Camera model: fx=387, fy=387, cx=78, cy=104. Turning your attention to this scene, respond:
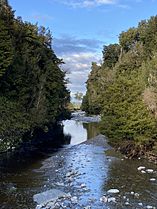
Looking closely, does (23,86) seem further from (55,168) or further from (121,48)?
(121,48)

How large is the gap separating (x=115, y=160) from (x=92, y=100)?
231 ft

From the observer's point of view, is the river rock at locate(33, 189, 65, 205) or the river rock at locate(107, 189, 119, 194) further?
the river rock at locate(107, 189, 119, 194)

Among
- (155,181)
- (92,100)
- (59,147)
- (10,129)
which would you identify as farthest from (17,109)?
(92,100)

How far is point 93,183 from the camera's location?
25.4 m

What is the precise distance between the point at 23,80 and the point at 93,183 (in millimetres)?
20338

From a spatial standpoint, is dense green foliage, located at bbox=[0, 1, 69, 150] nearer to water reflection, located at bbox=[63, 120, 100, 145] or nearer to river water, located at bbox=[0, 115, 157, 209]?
river water, located at bbox=[0, 115, 157, 209]

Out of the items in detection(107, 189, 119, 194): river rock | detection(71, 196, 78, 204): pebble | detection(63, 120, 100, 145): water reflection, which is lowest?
detection(71, 196, 78, 204): pebble

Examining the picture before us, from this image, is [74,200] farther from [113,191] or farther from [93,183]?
[93,183]

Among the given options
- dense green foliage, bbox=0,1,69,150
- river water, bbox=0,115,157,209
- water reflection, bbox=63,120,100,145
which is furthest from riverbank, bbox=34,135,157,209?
water reflection, bbox=63,120,100,145

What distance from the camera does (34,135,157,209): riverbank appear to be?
67.9ft

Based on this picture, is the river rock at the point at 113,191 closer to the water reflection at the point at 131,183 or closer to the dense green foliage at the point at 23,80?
the water reflection at the point at 131,183

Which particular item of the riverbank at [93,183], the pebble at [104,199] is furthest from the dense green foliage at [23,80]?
the pebble at [104,199]

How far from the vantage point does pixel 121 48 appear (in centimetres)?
9375

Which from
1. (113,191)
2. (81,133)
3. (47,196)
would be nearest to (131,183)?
(113,191)
